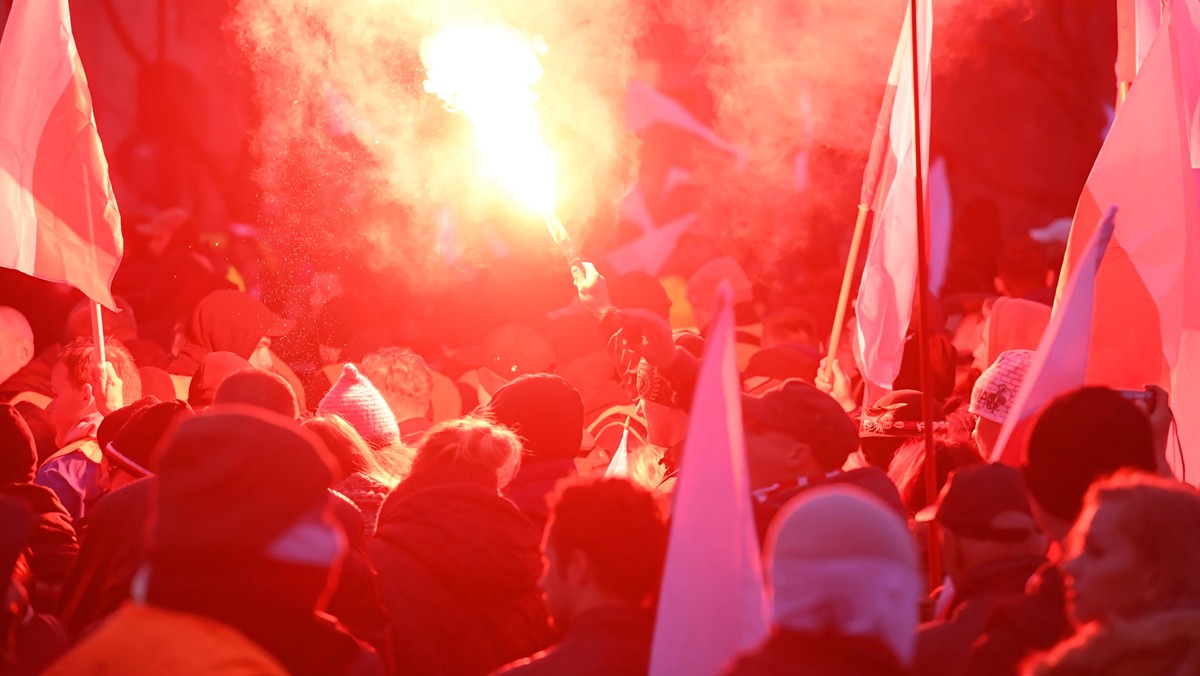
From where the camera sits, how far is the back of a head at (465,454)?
441 centimetres

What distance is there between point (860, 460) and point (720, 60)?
7.62 metres

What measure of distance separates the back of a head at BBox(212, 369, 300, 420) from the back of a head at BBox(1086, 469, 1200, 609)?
8.61 feet

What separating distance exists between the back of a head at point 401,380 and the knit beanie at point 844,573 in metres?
5.56

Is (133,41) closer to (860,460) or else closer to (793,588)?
(860,460)

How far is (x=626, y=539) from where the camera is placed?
3.27 metres

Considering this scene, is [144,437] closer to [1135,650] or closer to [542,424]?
[542,424]

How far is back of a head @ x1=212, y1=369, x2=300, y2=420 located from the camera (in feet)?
14.4

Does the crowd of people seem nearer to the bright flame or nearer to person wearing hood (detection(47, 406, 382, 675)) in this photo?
person wearing hood (detection(47, 406, 382, 675))

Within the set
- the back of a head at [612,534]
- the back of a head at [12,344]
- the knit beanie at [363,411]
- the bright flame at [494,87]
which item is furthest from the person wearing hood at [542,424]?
the back of a head at [12,344]

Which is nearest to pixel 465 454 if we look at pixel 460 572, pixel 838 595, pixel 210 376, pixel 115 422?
pixel 460 572

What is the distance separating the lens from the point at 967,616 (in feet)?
11.0

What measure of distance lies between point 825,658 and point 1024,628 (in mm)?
878

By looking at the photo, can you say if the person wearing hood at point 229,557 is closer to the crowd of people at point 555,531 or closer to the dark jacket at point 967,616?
the crowd of people at point 555,531

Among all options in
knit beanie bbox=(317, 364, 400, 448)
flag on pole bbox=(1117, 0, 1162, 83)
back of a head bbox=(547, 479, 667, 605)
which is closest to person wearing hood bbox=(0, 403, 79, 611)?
knit beanie bbox=(317, 364, 400, 448)
